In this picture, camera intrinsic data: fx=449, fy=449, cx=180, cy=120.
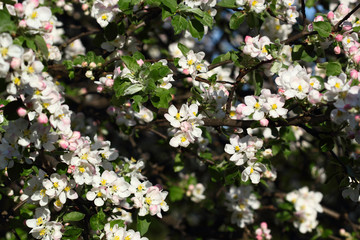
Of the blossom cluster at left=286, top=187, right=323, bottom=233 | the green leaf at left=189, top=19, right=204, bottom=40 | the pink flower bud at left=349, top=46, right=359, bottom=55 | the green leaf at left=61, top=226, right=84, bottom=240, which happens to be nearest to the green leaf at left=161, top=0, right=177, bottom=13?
the green leaf at left=189, top=19, right=204, bottom=40

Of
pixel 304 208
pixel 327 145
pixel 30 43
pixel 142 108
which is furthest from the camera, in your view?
pixel 304 208

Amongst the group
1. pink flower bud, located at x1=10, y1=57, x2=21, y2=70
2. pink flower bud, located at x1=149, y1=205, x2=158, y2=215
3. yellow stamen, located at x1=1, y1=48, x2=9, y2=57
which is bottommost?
pink flower bud, located at x1=149, y1=205, x2=158, y2=215

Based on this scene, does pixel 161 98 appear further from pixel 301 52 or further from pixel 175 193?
pixel 175 193

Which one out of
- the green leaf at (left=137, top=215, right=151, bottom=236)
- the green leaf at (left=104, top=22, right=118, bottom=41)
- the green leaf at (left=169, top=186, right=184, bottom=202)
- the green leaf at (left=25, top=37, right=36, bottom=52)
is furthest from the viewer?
the green leaf at (left=169, top=186, right=184, bottom=202)

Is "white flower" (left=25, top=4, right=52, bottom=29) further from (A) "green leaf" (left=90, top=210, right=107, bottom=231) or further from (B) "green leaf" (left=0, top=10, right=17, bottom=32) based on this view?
(A) "green leaf" (left=90, top=210, right=107, bottom=231)

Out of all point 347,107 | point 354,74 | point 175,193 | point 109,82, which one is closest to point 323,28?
point 354,74

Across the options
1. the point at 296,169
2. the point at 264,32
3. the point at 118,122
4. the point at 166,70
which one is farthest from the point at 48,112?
the point at 296,169

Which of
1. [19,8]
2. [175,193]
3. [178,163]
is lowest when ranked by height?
[175,193]
